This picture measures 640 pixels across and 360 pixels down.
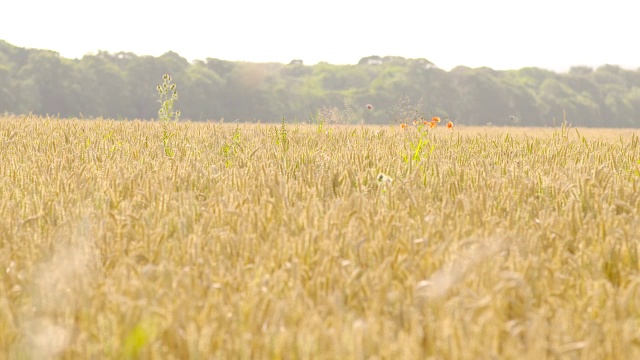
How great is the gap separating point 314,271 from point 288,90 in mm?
67252

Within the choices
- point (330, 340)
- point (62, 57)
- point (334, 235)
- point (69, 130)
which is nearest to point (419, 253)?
point (334, 235)

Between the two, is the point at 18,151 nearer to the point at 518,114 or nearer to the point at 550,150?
the point at 550,150

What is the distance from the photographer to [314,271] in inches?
77.9

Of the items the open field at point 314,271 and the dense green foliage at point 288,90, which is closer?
the open field at point 314,271

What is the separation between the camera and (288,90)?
68.6 meters

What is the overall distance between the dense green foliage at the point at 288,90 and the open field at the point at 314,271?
42705mm

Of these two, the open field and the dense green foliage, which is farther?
the dense green foliage

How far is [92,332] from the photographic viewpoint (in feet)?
5.30

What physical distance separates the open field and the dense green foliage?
4271 centimetres

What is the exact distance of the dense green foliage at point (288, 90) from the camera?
171 ft

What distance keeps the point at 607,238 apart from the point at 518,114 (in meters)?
68.4

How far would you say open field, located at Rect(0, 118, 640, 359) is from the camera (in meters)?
1.51

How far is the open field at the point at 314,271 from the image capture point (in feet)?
4.96

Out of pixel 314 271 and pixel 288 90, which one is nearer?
pixel 314 271
